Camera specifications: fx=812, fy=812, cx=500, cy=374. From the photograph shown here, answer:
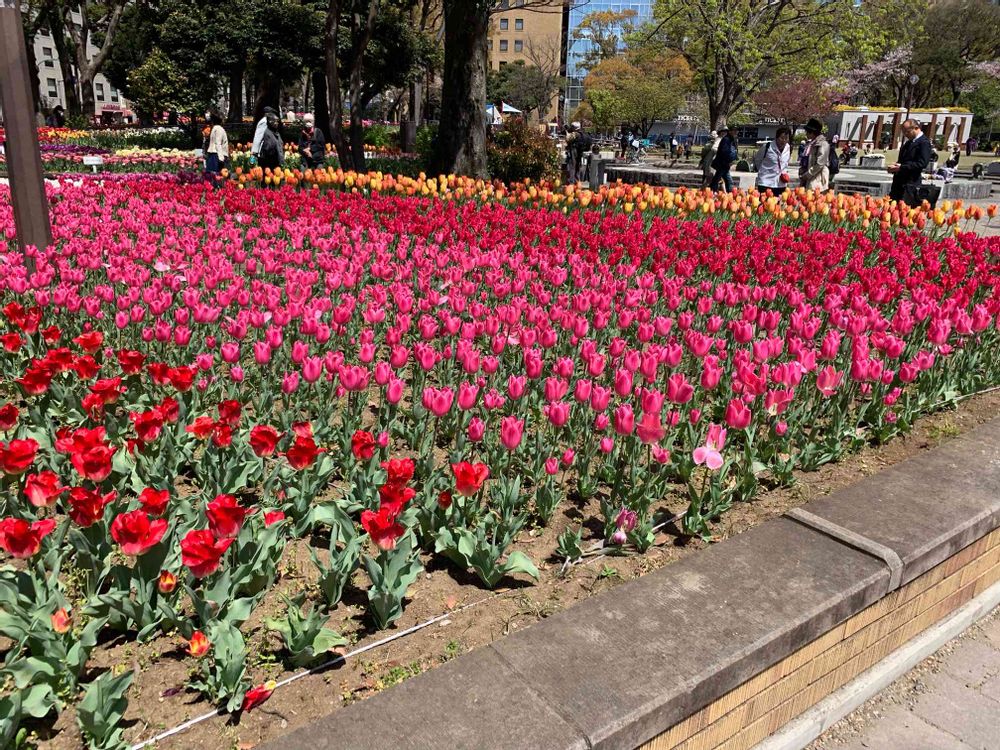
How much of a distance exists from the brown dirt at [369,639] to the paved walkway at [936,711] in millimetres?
794

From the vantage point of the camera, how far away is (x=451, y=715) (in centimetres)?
202

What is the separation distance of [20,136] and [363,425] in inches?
184

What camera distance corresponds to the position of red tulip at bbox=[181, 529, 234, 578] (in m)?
2.16

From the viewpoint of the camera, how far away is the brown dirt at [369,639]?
85.8 inches

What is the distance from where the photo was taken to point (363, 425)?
166 inches

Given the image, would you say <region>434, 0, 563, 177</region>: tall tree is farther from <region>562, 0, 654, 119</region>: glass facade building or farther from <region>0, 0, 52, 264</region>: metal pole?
<region>562, 0, 654, 119</region>: glass facade building

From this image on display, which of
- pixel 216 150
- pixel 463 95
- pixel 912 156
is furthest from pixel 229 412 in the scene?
pixel 216 150

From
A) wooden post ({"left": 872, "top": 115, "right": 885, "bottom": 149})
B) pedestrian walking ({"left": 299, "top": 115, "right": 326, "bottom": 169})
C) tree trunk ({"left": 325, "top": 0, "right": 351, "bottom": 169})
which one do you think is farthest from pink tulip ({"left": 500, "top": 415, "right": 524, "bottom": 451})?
wooden post ({"left": 872, "top": 115, "right": 885, "bottom": 149})

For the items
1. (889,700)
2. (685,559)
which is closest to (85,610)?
(685,559)

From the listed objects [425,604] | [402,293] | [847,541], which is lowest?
[425,604]

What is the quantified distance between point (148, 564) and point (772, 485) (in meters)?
2.71

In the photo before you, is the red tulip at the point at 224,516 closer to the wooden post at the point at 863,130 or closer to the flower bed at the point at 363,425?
the flower bed at the point at 363,425

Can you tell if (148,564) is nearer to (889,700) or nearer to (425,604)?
(425,604)

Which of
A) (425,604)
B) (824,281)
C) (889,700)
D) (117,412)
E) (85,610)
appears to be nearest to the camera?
(85,610)
